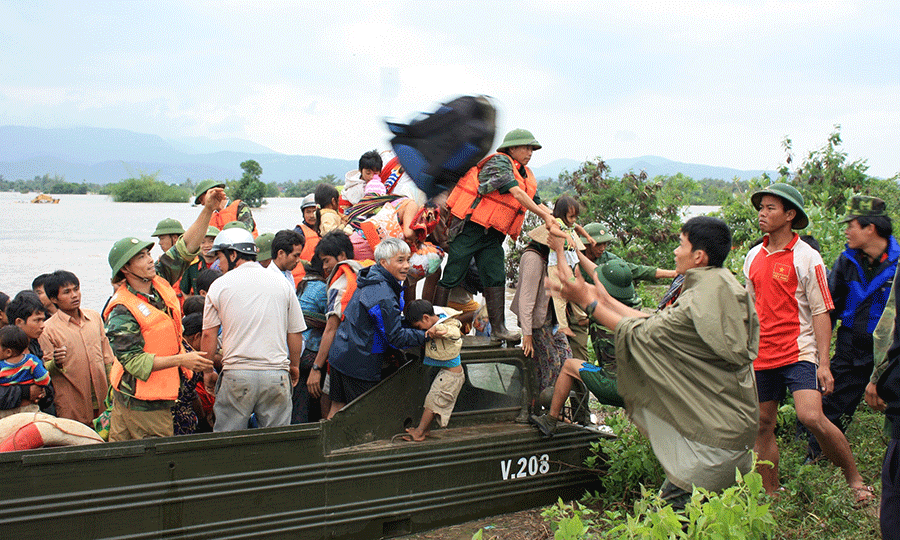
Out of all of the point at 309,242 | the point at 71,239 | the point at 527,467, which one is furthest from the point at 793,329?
the point at 71,239

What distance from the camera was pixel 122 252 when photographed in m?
4.04

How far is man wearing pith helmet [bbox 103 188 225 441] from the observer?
3.95m

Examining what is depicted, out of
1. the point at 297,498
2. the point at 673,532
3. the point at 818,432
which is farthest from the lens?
the point at 818,432

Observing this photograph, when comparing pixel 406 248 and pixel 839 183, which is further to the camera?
pixel 839 183

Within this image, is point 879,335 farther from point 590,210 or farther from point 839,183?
point 590,210

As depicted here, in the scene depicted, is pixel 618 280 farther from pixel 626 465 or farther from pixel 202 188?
pixel 202 188

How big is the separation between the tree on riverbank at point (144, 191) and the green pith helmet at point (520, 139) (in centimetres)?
2844

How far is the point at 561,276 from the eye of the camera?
3451mm

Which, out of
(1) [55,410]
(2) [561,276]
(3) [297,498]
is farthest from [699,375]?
(1) [55,410]

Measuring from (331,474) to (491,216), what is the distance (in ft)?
7.43

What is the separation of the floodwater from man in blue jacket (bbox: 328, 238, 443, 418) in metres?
4.48

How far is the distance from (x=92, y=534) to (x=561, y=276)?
9.09 ft

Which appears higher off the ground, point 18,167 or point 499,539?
point 18,167

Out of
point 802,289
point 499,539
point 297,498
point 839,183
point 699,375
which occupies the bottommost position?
point 499,539
